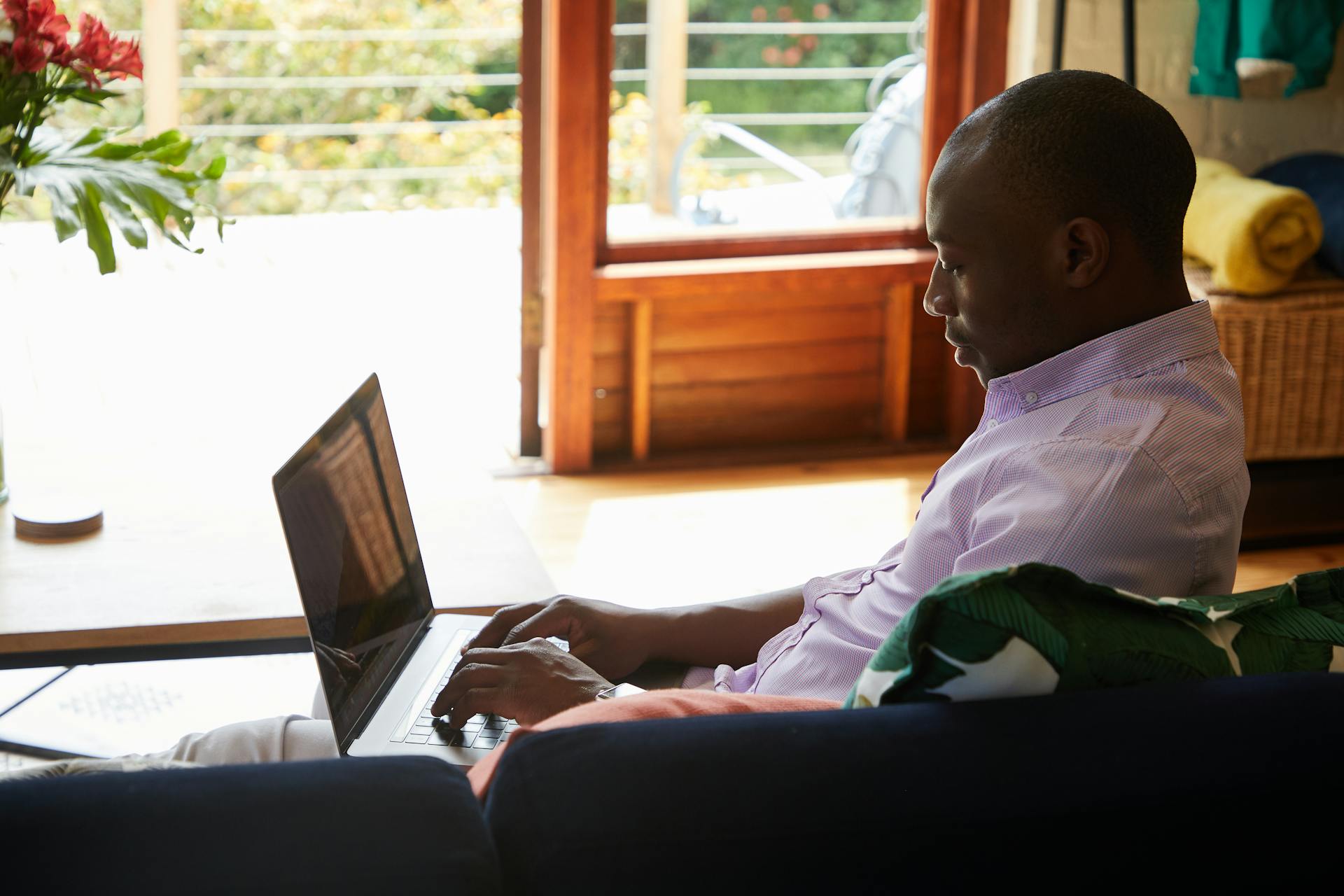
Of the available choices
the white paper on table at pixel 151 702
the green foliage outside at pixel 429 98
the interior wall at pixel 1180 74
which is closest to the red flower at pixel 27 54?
the white paper on table at pixel 151 702

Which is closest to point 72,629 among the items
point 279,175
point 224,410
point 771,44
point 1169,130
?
point 1169,130

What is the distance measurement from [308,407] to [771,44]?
62.2 inches

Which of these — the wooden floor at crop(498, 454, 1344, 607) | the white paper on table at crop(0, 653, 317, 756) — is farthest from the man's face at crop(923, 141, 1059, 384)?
the wooden floor at crop(498, 454, 1344, 607)

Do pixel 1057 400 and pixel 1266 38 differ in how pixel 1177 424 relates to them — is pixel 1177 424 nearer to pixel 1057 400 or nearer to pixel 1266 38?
pixel 1057 400

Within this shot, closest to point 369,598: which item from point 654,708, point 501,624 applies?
point 501,624

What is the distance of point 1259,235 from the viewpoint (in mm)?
3104

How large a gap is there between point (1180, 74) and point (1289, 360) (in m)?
0.91

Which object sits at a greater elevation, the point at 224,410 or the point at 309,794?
the point at 309,794

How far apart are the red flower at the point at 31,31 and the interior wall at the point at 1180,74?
99.8 inches

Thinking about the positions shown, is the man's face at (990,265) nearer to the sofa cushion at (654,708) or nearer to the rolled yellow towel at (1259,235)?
the sofa cushion at (654,708)

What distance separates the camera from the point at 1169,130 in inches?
48.4

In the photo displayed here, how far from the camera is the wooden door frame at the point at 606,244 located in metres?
3.50

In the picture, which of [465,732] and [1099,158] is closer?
[1099,158]

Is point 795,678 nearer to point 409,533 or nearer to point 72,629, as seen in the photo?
point 409,533
